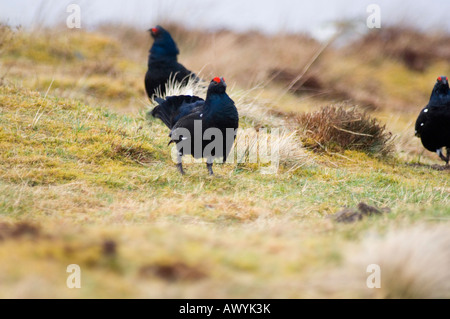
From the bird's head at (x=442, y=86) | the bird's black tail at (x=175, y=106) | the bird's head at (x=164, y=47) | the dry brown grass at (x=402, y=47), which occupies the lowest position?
the bird's black tail at (x=175, y=106)

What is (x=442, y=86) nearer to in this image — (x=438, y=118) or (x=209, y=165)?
(x=438, y=118)

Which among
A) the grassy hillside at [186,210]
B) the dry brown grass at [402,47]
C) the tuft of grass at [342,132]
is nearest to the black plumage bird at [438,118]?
the grassy hillside at [186,210]

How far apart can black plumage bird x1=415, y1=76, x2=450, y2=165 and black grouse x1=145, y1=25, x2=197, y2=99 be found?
3746mm

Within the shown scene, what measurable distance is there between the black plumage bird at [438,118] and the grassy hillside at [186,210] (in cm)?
45

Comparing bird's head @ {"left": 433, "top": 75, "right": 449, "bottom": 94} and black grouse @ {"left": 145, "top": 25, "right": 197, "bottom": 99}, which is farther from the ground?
black grouse @ {"left": 145, "top": 25, "right": 197, "bottom": 99}

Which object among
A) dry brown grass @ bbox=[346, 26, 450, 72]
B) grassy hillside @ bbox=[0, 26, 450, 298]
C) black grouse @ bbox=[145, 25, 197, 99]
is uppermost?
dry brown grass @ bbox=[346, 26, 450, 72]

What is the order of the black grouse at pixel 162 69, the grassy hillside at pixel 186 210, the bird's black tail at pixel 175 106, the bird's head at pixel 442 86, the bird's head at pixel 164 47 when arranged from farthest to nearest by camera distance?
the bird's head at pixel 164 47 < the black grouse at pixel 162 69 < the bird's head at pixel 442 86 < the bird's black tail at pixel 175 106 < the grassy hillside at pixel 186 210

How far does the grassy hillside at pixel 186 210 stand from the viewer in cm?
241

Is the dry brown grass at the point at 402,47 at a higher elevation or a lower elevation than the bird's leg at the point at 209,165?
higher

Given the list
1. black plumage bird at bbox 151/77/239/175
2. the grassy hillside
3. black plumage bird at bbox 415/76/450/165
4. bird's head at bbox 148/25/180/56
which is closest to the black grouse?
bird's head at bbox 148/25/180/56

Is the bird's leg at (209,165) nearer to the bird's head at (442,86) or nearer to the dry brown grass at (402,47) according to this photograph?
the bird's head at (442,86)

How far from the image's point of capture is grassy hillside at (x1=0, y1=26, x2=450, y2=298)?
2408 mm

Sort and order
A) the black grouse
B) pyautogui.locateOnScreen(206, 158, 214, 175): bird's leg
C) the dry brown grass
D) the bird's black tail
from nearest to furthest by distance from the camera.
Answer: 1. pyautogui.locateOnScreen(206, 158, 214, 175): bird's leg
2. the bird's black tail
3. the black grouse
4. the dry brown grass

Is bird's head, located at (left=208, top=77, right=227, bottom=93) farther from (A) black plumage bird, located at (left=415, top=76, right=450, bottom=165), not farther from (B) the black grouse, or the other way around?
(A) black plumage bird, located at (left=415, top=76, right=450, bottom=165)
